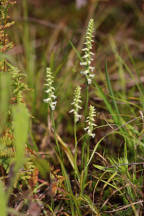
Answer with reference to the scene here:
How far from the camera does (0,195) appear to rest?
0.89m

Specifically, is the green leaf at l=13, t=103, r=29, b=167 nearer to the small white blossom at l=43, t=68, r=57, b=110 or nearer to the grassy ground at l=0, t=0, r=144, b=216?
the grassy ground at l=0, t=0, r=144, b=216

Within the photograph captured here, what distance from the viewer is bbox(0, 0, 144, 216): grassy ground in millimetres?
1305


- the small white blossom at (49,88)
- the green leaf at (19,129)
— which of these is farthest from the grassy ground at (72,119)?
the small white blossom at (49,88)

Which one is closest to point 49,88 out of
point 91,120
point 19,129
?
point 91,120

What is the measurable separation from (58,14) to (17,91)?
2.63 m

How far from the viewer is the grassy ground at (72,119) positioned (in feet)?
4.28

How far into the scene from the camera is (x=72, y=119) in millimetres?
2197

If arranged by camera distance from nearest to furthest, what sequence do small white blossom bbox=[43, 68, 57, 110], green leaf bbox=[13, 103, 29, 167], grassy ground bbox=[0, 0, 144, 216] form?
green leaf bbox=[13, 103, 29, 167] < small white blossom bbox=[43, 68, 57, 110] < grassy ground bbox=[0, 0, 144, 216]

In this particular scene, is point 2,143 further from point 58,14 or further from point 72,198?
point 58,14

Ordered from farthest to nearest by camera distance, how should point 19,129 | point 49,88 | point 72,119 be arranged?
1. point 72,119
2. point 49,88
3. point 19,129

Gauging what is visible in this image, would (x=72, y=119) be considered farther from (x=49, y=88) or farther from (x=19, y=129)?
(x=19, y=129)

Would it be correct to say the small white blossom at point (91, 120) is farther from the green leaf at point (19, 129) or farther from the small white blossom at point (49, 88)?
the green leaf at point (19, 129)

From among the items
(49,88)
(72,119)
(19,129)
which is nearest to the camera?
(19,129)

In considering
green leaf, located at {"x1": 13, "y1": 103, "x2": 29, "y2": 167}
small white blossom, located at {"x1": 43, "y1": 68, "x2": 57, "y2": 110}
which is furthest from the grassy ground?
small white blossom, located at {"x1": 43, "y1": 68, "x2": 57, "y2": 110}
